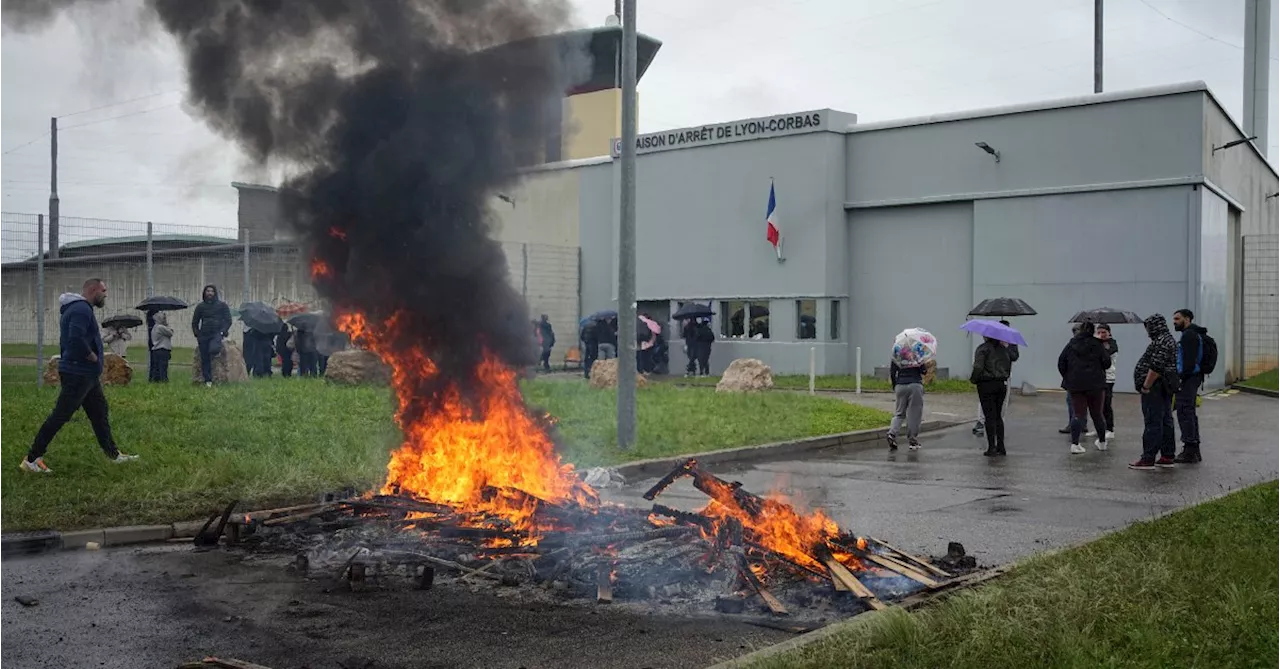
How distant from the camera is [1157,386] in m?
12.4

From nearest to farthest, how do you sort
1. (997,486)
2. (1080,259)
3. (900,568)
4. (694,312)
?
(900,568) < (997,486) < (1080,259) < (694,312)

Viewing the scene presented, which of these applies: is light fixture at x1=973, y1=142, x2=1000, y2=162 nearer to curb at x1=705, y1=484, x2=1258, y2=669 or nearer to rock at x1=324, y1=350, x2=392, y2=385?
rock at x1=324, y1=350, x2=392, y2=385

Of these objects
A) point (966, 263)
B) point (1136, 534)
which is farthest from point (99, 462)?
point (966, 263)

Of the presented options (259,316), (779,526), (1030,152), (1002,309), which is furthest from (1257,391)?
(779,526)

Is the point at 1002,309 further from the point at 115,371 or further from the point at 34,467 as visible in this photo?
the point at 115,371

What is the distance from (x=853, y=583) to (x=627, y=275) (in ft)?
23.8

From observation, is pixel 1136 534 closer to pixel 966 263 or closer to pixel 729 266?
pixel 966 263

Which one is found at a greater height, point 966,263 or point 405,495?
point 966,263

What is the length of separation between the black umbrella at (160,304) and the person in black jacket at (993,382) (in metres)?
13.5

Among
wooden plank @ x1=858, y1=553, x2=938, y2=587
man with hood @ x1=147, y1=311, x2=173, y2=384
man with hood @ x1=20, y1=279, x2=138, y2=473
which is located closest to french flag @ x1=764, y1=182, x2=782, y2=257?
man with hood @ x1=147, y1=311, x2=173, y2=384

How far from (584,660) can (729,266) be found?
84.3ft

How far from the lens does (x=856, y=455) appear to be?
14258mm

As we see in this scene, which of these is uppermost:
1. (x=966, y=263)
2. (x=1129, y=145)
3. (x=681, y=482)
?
(x=1129, y=145)

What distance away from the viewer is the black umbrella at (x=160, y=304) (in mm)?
18984
